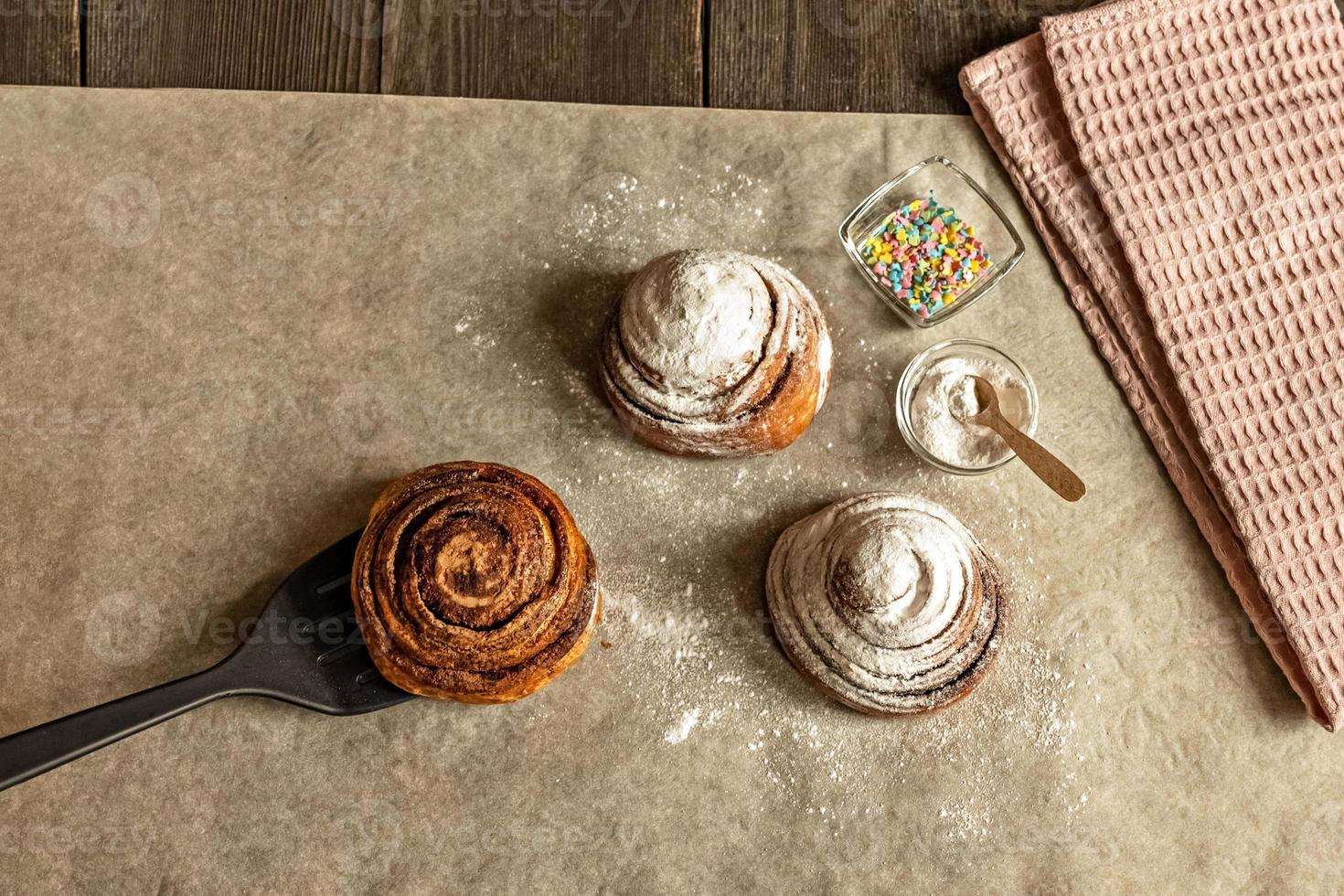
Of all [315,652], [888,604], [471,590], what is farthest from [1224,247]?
[315,652]

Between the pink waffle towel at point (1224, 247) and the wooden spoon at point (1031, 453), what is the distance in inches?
10.5

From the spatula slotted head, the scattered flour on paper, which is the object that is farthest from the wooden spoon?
the spatula slotted head

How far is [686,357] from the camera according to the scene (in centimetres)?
150

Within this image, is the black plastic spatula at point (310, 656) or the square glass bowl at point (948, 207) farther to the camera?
the square glass bowl at point (948, 207)

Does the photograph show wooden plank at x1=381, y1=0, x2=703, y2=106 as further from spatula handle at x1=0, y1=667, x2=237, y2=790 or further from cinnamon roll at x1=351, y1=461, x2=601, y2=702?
spatula handle at x1=0, y1=667, x2=237, y2=790

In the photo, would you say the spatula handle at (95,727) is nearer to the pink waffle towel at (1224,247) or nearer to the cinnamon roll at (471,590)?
the cinnamon roll at (471,590)

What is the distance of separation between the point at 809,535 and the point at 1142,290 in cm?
72

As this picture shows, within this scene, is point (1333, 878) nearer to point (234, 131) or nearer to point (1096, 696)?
point (1096, 696)

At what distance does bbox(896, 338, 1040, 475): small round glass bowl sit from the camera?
68.4 inches

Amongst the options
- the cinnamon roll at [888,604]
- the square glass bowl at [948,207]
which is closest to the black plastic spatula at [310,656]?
the cinnamon roll at [888,604]

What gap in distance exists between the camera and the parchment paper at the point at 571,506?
5.51ft

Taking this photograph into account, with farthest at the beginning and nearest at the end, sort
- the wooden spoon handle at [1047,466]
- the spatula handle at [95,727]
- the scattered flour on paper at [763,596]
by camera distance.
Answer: the scattered flour on paper at [763,596] → the wooden spoon handle at [1047,466] → the spatula handle at [95,727]

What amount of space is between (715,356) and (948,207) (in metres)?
0.61

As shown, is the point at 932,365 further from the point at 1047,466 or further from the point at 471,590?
the point at 471,590
